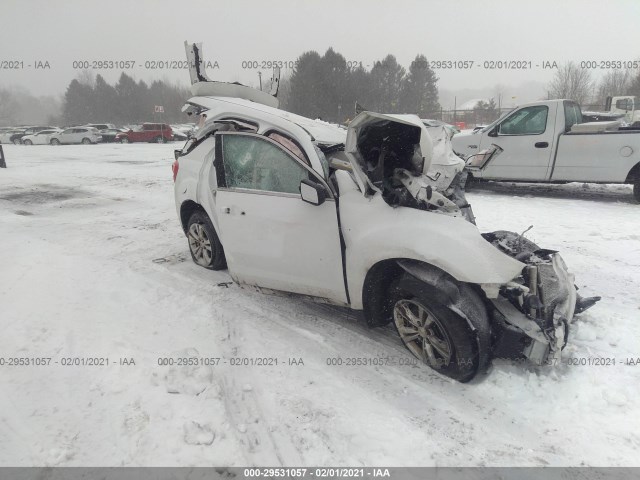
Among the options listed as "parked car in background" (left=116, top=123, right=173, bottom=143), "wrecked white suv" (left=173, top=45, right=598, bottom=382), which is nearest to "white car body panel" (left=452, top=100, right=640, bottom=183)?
"wrecked white suv" (left=173, top=45, right=598, bottom=382)

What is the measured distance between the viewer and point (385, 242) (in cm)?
297

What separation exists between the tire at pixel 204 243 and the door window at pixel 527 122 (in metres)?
7.17

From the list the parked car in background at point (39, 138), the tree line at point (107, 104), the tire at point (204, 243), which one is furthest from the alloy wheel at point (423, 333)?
the tree line at point (107, 104)

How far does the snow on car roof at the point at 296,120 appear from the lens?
3930 millimetres

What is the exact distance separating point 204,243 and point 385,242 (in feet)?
8.75

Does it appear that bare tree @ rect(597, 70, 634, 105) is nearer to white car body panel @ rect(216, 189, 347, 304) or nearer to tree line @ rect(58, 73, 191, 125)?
white car body panel @ rect(216, 189, 347, 304)

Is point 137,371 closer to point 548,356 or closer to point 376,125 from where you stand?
point 376,125

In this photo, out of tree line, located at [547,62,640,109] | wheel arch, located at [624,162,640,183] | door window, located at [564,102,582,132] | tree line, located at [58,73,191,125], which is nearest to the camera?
wheel arch, located at [624,162,640,183]

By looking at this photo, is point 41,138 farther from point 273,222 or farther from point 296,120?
point 273,222

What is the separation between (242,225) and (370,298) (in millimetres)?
1402

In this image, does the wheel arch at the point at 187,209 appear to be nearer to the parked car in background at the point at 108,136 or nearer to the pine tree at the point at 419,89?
the parked car in background at the point at 108,136

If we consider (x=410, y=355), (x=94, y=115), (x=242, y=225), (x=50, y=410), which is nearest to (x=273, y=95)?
(x=242, y=225)

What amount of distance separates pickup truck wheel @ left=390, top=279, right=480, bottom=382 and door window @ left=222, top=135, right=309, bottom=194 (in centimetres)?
128

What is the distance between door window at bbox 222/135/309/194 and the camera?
11.3ft
